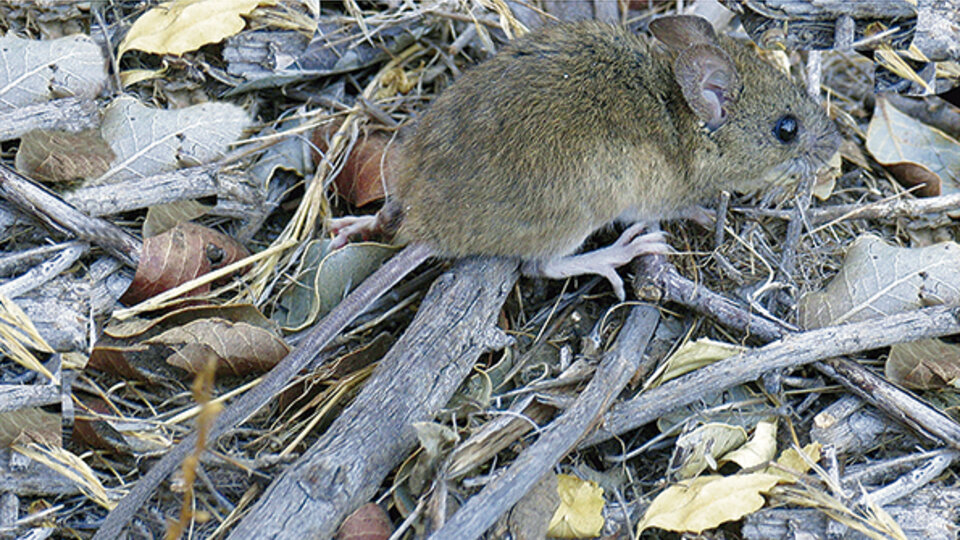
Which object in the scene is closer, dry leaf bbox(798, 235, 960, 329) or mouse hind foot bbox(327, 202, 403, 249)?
dry leaf bbox(798, 235, 960, 329)

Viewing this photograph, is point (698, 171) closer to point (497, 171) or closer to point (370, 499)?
point (497, 171)

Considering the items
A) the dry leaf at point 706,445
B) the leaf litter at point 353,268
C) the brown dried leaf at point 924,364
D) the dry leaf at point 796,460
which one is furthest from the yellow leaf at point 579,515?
the brown dried leaf at point 924,364

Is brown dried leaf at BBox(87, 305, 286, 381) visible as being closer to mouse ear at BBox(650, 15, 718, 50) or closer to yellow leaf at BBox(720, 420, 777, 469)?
yellow leaf at BBox(720, 420, 777, 469)

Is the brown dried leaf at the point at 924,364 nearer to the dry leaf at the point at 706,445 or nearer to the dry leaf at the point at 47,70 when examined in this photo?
the dry leaf at the point at 706,445

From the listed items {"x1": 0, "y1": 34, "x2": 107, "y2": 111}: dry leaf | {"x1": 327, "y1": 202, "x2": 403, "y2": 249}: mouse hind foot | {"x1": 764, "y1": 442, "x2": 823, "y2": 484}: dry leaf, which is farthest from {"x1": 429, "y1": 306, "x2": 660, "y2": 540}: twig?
{"x1": 0, "y1": 34, "x2": 107, "y2": 111}: dry leaf

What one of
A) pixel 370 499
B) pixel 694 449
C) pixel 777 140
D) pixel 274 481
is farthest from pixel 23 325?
pixel 777 140

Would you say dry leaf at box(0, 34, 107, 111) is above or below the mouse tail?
above

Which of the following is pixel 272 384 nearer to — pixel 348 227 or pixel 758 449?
pixel 348 227
